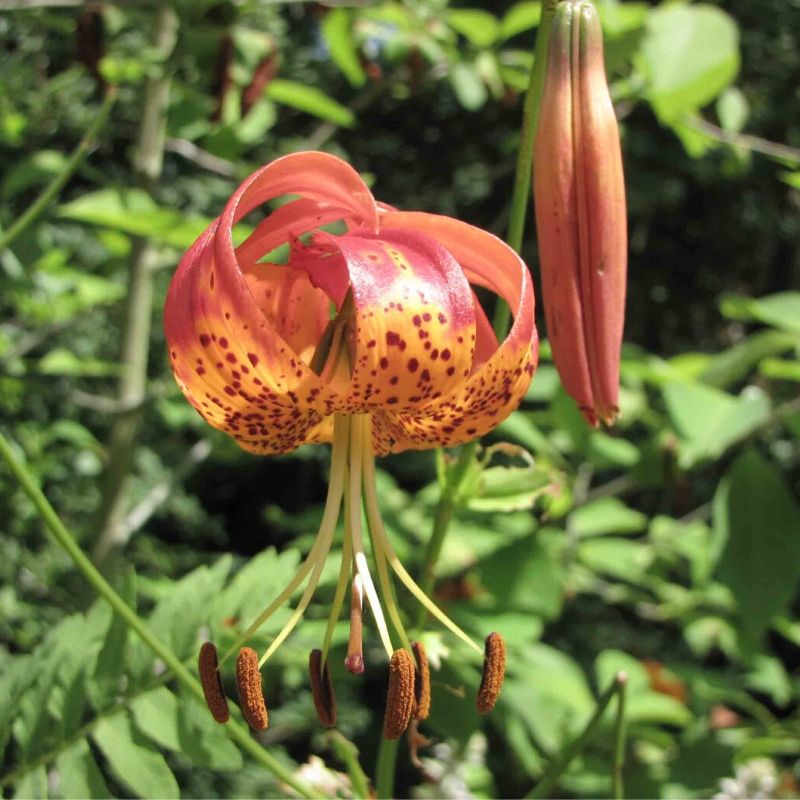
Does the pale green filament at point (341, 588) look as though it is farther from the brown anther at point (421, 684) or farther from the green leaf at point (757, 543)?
the green leaf at point (757, 543)

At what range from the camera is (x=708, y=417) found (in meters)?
1.08

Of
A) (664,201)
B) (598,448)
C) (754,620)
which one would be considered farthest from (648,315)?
(754,620)

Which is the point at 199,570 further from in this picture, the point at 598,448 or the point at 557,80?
the point at 598,448

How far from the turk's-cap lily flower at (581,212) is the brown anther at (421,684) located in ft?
0.63

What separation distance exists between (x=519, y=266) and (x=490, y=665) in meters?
0.23

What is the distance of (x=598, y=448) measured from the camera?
54.2 inches

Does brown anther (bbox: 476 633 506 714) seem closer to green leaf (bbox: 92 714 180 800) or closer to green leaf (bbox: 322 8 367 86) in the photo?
green leaf (bbox: 92 714 180 800)

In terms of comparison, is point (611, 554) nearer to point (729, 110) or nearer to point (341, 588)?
point (729, 110)

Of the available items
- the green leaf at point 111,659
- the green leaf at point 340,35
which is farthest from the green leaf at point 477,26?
the green leaf at point 111,659

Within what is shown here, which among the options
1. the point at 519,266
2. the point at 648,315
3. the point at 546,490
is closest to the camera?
the point at 519,266

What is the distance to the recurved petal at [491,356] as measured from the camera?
1.80 ft

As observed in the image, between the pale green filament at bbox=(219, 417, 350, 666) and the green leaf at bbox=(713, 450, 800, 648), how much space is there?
52cm

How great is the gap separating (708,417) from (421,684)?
1.85 feet

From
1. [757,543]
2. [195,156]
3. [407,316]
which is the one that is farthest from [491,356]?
[195,156]
